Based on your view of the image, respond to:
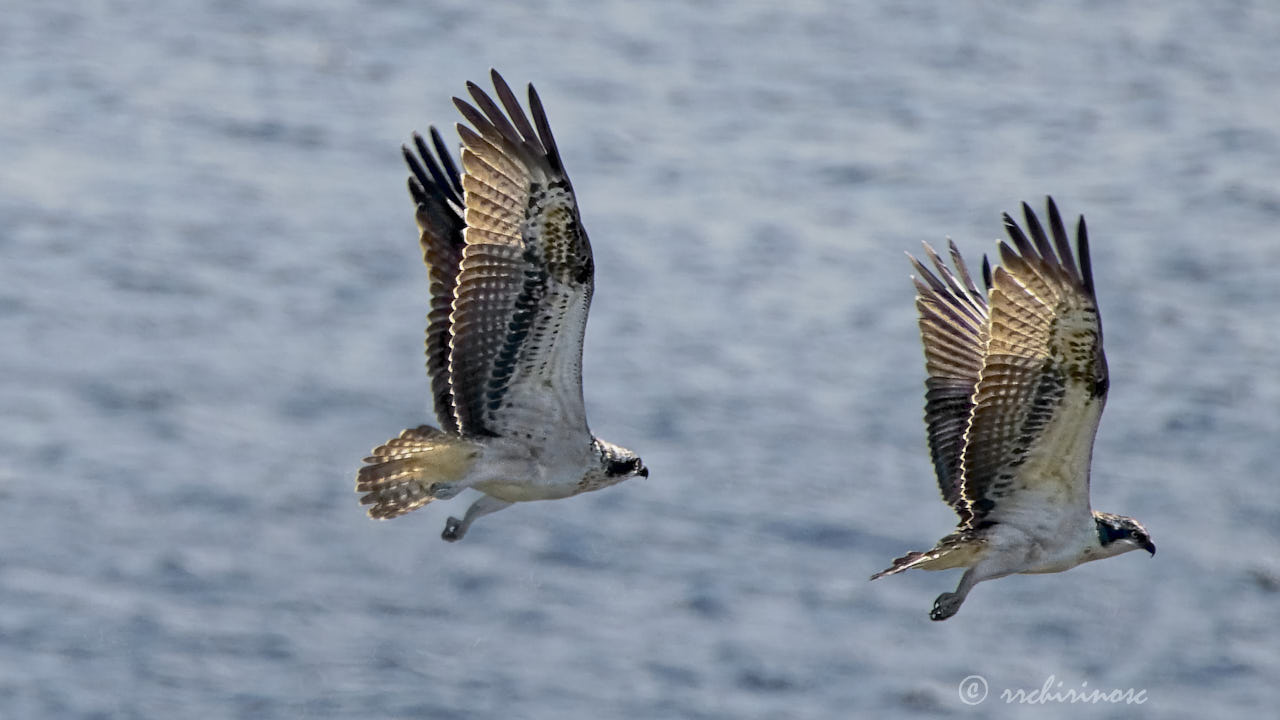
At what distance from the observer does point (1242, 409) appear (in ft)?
131

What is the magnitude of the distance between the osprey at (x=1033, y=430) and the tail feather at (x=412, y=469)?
8.99 feet

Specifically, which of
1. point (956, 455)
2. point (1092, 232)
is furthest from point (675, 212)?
point (956, 455)

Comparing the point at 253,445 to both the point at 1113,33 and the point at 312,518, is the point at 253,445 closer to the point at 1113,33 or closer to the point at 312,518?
the point at 312,518

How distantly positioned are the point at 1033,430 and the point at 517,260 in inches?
125

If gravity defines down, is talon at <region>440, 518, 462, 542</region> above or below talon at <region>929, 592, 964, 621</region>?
above

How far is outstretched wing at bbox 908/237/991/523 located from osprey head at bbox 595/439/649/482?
1.93 m

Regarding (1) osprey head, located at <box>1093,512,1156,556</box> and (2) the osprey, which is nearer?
(2) the osprey

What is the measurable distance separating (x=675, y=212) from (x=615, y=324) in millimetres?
4732

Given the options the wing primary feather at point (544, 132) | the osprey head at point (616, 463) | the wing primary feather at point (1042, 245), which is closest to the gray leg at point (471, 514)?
the osprey head at point (616, 463)

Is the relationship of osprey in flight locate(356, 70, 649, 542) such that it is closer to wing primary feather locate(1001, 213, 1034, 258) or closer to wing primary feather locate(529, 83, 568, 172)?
wing primary feather locate(529, 83, 568, 172)

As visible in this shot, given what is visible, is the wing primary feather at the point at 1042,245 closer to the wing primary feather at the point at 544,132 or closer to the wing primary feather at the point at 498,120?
the wing primary feather at the point at 544,132

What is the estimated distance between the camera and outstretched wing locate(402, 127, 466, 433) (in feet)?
43.2

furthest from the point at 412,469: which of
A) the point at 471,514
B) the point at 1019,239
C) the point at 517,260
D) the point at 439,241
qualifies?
the point at 1019,239

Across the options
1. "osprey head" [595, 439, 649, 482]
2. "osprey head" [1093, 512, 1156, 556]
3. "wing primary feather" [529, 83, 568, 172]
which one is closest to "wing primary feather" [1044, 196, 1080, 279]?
"osprey head" [1093, 512, 1156, 556]
